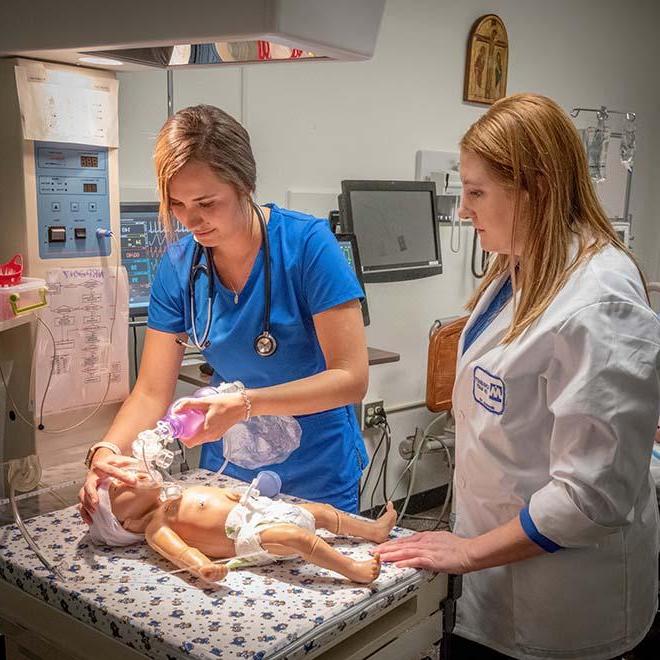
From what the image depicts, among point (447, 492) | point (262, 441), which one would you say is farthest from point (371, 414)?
point (262, 441)

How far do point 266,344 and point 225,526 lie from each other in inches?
15.3

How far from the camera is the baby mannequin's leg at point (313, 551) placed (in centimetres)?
118

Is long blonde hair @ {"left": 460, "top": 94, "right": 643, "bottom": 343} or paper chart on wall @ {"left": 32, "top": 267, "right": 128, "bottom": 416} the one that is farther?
paper chart on wall @ {"left": 32, "top": 267, "right": 128, "bottom": 416}

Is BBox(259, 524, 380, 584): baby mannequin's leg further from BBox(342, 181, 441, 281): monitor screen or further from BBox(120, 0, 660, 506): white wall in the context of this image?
BBox(342, 181, 441, 281): monitor screen

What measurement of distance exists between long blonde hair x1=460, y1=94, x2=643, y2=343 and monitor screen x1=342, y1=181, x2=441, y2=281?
1922 millimetres

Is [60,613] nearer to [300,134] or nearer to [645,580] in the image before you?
[645,580]

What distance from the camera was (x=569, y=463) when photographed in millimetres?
1130

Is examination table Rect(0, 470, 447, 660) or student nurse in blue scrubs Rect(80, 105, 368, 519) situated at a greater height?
student nurse in blue scrubs Rect(80, 105, 368, 519)

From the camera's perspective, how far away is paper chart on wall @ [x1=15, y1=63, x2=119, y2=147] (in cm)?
170

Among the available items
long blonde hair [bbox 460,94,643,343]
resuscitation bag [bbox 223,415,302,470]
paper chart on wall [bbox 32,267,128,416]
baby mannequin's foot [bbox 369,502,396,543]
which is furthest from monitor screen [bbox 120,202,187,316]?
long blonde hair [bbox 460,94,643,343]

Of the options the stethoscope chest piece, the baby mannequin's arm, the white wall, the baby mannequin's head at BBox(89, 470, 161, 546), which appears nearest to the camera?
the baby mannequin's arm

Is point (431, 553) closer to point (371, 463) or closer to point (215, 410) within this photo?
point (215, 410)

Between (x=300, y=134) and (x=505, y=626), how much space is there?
82.2 inches

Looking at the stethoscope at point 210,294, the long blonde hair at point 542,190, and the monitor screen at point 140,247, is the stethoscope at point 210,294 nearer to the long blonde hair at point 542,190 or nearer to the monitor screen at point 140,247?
the long blonde hair at point 542,190
